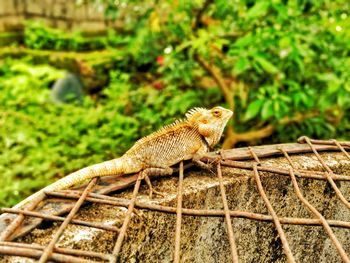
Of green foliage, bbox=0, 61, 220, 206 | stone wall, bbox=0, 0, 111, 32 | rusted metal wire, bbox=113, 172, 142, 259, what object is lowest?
green foliage, bbox=0, 61, 220, 206

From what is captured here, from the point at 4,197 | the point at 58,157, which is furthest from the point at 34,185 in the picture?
the point at 58,157

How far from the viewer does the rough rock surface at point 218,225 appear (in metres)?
1.91

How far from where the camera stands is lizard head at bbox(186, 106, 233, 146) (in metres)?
2.53

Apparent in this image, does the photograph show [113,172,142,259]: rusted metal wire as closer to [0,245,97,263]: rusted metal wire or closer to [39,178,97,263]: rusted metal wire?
[0,245,97,263]: rusted metal wire

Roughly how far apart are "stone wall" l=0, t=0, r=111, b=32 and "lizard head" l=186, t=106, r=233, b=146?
8309mm

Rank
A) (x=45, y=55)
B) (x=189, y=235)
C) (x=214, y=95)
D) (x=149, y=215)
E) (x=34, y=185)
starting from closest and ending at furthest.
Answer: (x=149, y=215), (x=189, y=235), (x=34, y=185), (x=214, y=95), (x=45, y=55)

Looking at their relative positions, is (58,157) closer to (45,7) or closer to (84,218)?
(84,218)

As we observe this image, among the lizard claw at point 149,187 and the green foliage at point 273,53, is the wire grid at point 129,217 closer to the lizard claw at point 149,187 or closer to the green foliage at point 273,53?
the lizard claw at point 149,187

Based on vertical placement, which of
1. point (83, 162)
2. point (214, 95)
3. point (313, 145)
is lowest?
point (83, 162)

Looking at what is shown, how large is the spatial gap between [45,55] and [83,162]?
4968mm

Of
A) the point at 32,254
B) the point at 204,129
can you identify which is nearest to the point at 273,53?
the point at 204,129

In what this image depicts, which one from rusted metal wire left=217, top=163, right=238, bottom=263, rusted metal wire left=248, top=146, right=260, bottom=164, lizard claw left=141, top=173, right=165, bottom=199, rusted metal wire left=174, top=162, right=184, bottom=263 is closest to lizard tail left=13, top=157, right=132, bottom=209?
lizard claw left=141, top=173, right=165, bottom=199

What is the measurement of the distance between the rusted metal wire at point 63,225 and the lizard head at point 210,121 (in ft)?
2.54

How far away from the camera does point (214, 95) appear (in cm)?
662
